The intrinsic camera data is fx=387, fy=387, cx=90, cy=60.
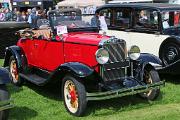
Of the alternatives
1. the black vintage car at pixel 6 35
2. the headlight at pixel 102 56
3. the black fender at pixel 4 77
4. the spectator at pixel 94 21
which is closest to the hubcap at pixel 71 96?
the headlight at pixel 102 56

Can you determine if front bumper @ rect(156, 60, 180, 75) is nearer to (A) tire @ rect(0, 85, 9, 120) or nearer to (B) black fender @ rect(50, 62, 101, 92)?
(B) black fender @ rect(50, 62, 101, 92)

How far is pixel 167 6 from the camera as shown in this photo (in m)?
9.02

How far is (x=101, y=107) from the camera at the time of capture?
21.5 ft

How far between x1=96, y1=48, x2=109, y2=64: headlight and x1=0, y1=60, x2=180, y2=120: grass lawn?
2.76 feet

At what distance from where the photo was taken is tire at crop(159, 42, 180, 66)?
26.6 feet

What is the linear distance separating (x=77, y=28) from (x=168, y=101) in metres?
2.13

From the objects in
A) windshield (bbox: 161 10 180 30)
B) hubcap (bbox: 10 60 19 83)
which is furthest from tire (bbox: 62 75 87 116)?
windshield (bbox: 161 10 180 30)

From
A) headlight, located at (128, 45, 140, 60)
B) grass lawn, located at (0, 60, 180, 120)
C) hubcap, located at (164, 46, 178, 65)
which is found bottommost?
grass lawn, located at (0, 60, 180, 120)

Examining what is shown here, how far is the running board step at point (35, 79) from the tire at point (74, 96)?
2.30 ft

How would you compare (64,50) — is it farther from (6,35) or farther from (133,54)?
(6,35)

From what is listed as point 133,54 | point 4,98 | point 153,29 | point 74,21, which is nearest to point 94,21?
point 74,21

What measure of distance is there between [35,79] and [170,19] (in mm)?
3493

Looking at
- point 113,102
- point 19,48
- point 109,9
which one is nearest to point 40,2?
point 109,9

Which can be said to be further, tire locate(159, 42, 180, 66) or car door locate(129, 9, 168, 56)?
car door locate(129, 9, 168, 56)
